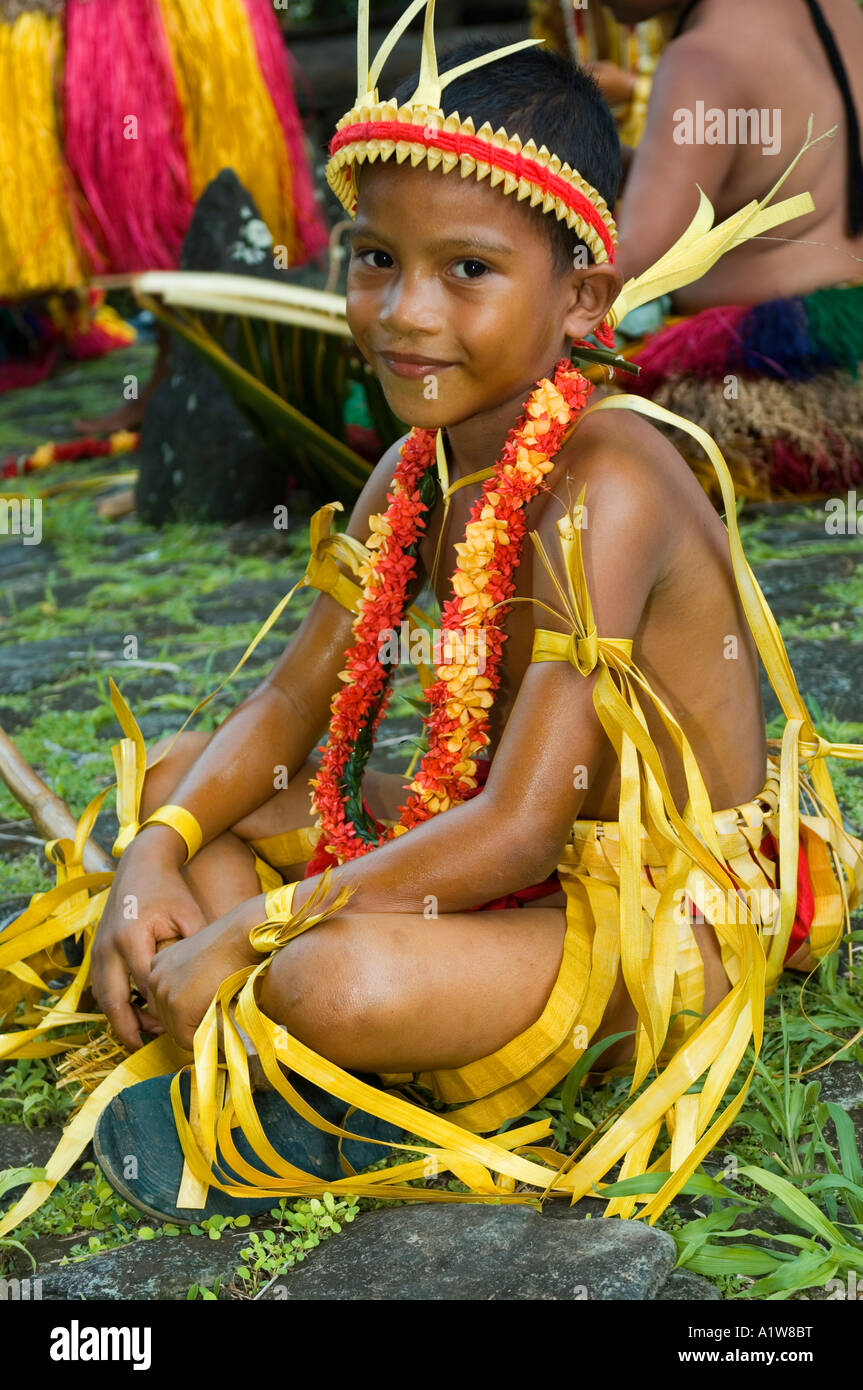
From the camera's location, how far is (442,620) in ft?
6.10

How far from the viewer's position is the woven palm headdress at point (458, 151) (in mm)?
1631

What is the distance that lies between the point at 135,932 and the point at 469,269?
2.73 feet

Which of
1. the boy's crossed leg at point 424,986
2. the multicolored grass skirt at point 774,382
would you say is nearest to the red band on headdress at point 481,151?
the boy's crossed leg at point 424,986

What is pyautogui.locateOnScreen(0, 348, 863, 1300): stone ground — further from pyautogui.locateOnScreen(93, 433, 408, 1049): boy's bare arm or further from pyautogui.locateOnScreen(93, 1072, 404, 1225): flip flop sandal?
pyautogui.locateOnScreen(93, 433, 408, 1049): boy's bare arm

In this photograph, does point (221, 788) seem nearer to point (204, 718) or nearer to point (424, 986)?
point (424, 986)

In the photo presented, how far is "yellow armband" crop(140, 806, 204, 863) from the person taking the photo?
1.97 meters

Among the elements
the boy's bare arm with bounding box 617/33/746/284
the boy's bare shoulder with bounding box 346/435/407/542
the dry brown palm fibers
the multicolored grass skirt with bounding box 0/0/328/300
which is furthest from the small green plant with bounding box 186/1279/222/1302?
the multicolored grass skirt with bounding box 0/0/328/300

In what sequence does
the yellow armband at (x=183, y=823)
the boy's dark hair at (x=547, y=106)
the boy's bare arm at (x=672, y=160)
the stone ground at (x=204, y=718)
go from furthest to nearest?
the boy's bare arm at (x=672, y=160)
the yellow armband at (x=183, y=823)
the boy's dark hair at (x=547, y=106)
the stone ground at (x=204, y=718)

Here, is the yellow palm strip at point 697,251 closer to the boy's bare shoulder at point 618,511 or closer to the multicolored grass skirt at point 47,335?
the boy's bare shoulder at point 618,511

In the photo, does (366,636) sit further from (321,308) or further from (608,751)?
(321,308)

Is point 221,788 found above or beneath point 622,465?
beneath

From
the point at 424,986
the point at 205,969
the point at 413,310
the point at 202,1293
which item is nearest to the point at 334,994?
the point at 424,986

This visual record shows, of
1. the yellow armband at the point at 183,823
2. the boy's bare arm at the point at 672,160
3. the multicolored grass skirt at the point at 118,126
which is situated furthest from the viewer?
the multicolored grass skirt at the point at 118,126

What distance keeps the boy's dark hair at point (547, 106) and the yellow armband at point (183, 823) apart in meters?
0.80
